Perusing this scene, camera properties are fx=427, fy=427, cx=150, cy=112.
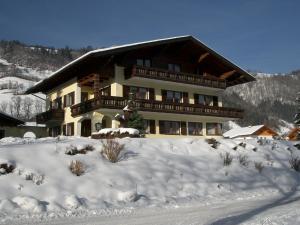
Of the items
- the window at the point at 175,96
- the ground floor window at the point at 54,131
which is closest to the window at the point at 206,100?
the window at the point at 175,96

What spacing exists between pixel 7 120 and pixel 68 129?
5.46 metres

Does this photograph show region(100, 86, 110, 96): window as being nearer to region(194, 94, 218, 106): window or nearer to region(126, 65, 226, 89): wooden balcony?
region(126, 65, 226, 89): wooden balcony

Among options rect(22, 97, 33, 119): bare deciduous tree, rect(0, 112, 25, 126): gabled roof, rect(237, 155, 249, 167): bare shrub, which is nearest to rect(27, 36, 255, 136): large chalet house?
rect(0, 112, 25, 126): gabled roof

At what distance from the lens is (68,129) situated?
1508 inches

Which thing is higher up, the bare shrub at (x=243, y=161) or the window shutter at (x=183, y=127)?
the window shutter at (x=183, y=127)

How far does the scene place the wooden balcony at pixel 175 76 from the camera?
34.8m

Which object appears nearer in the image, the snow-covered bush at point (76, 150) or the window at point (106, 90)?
the snow-covered bush at point (76, 150)

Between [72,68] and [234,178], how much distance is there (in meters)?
22.1

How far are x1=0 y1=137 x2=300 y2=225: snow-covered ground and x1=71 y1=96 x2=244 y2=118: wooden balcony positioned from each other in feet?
44.4

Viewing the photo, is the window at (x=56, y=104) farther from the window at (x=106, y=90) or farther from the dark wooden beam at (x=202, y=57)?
the dark wooden beam at (x=202, y=57)

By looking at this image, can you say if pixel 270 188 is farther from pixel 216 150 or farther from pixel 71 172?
pixel 71 172

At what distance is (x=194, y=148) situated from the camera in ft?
65.0

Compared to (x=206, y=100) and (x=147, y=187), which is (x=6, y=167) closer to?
(x=147, y=187)

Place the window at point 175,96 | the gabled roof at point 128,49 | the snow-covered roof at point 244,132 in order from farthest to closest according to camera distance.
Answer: the snow-covered roof at point 244,132 → the window at point 175,96 → the gabled roof at point 128,49
